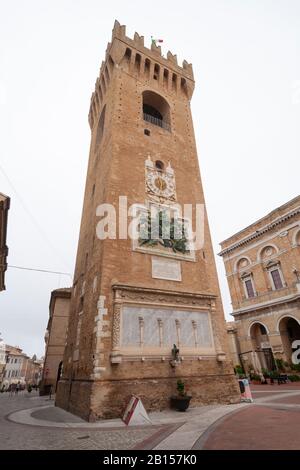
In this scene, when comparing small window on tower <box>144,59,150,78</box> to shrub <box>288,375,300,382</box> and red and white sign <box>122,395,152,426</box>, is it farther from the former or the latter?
shrub <box>288,375,300,382</box>

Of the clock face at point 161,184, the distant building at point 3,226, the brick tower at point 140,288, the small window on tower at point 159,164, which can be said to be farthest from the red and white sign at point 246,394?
the distant building at point 3,226

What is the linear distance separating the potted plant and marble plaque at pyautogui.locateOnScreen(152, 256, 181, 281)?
5.18 metres

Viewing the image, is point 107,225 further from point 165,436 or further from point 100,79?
point 100,79

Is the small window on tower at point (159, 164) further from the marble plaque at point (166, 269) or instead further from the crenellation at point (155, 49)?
the crenellation at point (155, 49)

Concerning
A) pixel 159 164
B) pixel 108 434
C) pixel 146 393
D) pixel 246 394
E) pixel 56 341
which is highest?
pixel 159 164

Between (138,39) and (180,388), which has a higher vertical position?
(138,39)

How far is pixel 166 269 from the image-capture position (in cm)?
1428

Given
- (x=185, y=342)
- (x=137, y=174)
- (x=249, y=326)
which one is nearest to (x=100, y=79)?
(x=137, y=174)

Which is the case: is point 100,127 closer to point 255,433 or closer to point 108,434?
point 108,434

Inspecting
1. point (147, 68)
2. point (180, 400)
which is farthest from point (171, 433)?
point (147, 68)

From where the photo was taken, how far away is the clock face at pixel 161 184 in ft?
55.7

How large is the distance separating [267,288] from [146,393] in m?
21.1

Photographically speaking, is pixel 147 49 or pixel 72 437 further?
pixel 147 49

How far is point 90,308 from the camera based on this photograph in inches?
513
